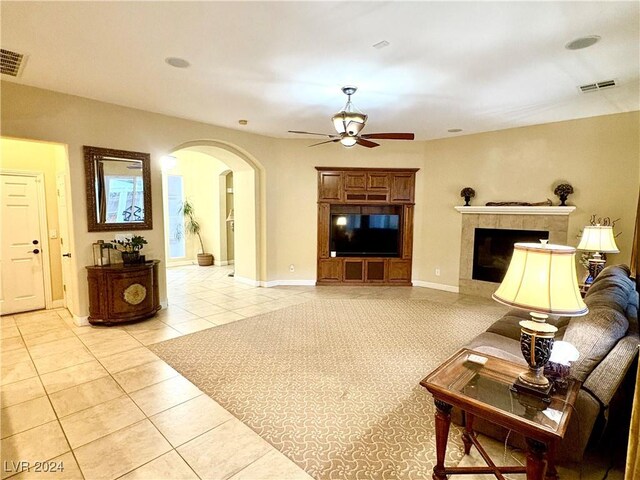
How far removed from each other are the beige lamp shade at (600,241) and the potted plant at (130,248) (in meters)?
5.77

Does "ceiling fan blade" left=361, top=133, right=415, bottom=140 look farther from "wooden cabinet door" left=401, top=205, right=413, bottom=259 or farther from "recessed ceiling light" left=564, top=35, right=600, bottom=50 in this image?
"wooden cabinet door" left=401, top=205, right=413, bottom=259

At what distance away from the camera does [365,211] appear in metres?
6.79

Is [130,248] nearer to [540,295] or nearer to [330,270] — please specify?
[330,270]

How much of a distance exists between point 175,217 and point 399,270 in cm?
638

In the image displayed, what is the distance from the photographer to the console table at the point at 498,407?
143cm

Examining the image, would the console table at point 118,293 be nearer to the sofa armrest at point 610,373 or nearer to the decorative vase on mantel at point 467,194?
the sofa armrest at point 610,373

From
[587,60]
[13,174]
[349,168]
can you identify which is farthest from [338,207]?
[13,174]

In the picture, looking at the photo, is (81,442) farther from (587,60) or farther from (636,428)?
(587,60)

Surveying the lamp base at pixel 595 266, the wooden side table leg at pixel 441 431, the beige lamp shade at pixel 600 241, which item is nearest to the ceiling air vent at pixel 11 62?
the wooden side table leg at pixel 441 431

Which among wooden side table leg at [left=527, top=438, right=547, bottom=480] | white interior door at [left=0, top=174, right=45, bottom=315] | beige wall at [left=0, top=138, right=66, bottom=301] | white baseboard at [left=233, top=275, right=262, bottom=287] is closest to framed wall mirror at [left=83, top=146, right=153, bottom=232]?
beige wall at [left=0, top=138, right=66, bottom=301]

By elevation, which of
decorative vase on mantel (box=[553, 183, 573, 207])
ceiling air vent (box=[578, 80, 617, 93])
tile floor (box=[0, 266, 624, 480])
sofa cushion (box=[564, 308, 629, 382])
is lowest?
tile floor (box=[0, 266, 624, 480])

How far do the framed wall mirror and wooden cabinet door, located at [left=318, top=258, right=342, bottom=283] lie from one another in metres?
3.35

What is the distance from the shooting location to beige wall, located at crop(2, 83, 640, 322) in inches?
163

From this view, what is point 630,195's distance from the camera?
4562 mm
